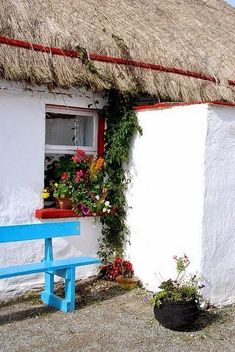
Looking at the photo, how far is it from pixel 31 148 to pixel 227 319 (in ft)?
9.44

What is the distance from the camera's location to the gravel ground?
13.4 ft

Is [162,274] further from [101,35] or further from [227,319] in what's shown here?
[101,35]

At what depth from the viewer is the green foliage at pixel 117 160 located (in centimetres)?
580

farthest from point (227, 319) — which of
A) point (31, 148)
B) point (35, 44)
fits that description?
point (35, 44)

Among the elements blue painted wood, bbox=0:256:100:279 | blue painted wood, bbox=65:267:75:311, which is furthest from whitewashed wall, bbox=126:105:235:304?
blue painted wood, bbox=65:267:75:311

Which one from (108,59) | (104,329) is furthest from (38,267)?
(108,59)

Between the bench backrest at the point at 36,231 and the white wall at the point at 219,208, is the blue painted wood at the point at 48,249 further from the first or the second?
the white wall at the point at 219,208

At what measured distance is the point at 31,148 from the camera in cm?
534

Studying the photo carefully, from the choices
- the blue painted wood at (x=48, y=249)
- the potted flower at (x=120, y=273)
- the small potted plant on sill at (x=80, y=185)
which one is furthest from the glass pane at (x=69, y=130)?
the potted flower at (x=120, y=273)

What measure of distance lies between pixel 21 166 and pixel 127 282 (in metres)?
1.94

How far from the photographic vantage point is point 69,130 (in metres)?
6.07

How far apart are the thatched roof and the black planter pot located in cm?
264

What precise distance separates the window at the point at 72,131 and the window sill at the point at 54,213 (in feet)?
2.56

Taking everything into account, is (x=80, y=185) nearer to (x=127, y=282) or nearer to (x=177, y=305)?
(x=127, y=282)
